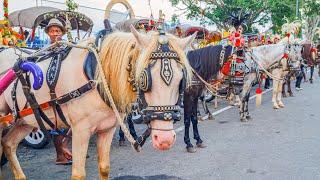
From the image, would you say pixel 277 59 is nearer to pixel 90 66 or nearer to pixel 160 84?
pixel 90 66

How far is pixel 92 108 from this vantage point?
3490 millimetres

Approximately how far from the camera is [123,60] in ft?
10.7

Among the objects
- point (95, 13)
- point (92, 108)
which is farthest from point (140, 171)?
point (95, 13)

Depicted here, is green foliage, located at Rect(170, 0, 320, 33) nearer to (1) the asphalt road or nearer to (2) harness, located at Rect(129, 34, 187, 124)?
(1) the asphalt road

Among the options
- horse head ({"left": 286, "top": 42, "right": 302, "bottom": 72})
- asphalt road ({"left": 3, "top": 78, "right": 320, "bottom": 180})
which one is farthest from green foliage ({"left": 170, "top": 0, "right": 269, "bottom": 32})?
asphalt road ({"left": 3, "top": 78, "right": 320, "bottom": 180})

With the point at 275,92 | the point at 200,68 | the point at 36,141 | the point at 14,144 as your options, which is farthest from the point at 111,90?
the point at 275,92

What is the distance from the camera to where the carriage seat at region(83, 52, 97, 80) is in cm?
348

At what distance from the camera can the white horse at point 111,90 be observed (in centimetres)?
299

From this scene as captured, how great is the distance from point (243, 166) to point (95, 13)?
29.5 feet

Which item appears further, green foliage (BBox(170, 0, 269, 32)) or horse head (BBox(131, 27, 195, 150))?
green foliage (BBox(170, 0, 269, 32))

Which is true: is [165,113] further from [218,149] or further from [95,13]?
[95,13]

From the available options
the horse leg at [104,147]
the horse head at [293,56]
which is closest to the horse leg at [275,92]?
the horse head at [293,56]

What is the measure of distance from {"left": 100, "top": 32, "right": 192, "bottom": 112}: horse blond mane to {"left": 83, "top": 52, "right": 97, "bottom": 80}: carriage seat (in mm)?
100

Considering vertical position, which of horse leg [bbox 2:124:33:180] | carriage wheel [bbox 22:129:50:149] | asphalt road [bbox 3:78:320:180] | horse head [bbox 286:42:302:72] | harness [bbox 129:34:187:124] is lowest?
asphalt road [bbox 3:78:320:180]
